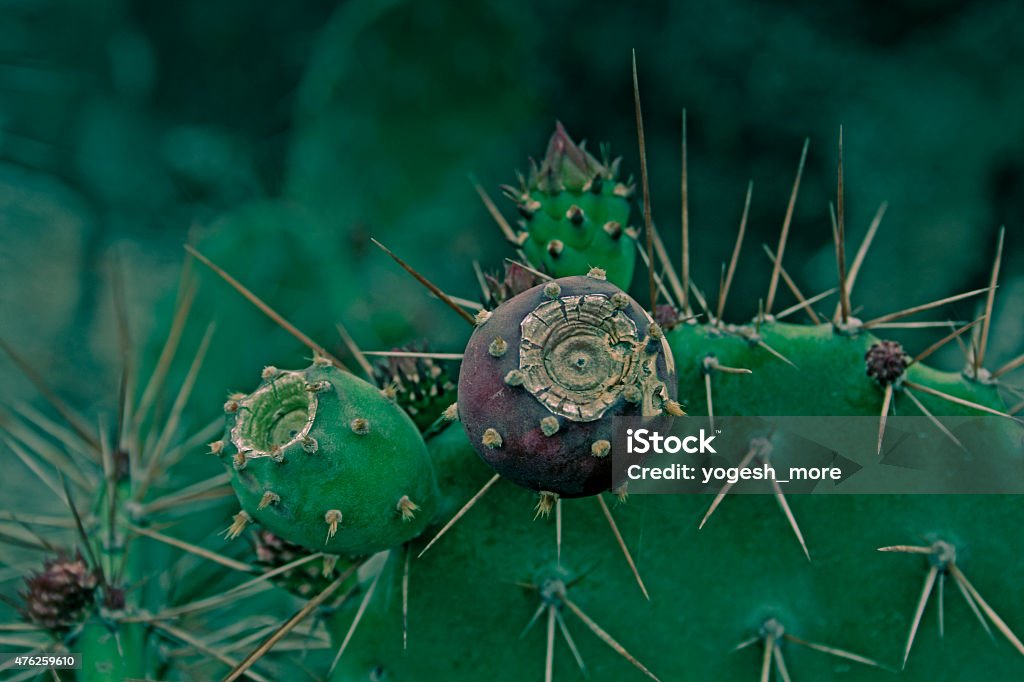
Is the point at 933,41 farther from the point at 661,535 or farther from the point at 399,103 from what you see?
the point at 661,535

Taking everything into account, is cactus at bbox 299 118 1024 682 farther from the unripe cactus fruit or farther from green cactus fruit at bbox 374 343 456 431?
the unripe cactus fruit

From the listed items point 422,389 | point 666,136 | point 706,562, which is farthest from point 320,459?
point 666,136

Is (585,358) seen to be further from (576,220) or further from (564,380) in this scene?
(576,220)

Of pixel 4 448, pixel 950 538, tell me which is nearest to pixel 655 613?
pixel 950 538

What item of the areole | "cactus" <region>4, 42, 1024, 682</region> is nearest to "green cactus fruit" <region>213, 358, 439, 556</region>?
"cactus" <region>4, 42, 1024, 682</region>

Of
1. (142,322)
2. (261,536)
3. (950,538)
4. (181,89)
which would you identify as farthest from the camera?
(181,89)

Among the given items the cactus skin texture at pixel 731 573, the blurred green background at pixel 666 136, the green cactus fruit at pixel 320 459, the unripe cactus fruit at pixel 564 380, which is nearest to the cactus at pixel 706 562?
the cactus skin texture at pixel 731 573
